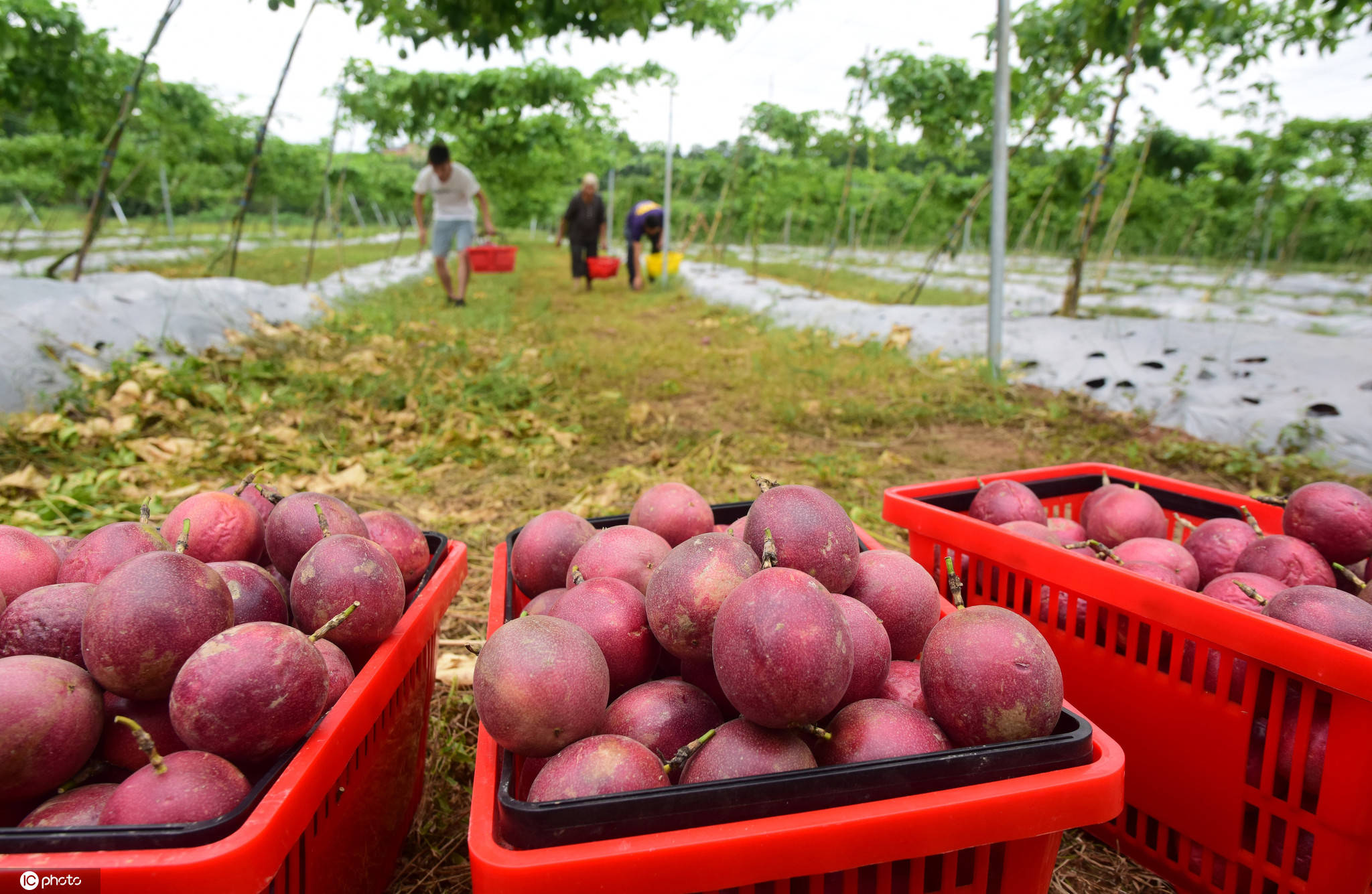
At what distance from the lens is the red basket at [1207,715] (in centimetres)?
125

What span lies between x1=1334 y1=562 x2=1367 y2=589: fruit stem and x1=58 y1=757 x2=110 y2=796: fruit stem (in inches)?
96.5

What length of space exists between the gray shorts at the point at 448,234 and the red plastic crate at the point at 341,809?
30.7 feet

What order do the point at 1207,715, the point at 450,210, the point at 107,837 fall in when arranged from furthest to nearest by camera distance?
the point at 450,210
the point at 1207,715
the point at 107,837

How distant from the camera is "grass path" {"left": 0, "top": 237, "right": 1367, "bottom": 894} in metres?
3.45

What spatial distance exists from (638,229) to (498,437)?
10.1m

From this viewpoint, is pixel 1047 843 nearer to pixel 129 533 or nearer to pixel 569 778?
pixel 569 778

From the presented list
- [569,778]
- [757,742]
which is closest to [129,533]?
[569,778]

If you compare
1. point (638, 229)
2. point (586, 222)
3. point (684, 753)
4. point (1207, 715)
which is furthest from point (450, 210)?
point (1207, 715)

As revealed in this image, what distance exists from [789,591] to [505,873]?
518mm

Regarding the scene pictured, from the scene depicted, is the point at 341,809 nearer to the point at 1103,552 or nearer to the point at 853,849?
the point at 853,849

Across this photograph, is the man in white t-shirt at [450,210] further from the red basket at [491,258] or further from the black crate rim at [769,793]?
the black crate rim at [769,793]

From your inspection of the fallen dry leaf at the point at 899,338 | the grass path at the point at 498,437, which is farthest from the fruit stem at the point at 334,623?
the fallen dry leaf at the point at 899,338

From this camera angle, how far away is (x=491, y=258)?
11.8 meters

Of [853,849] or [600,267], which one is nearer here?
[853,849]
